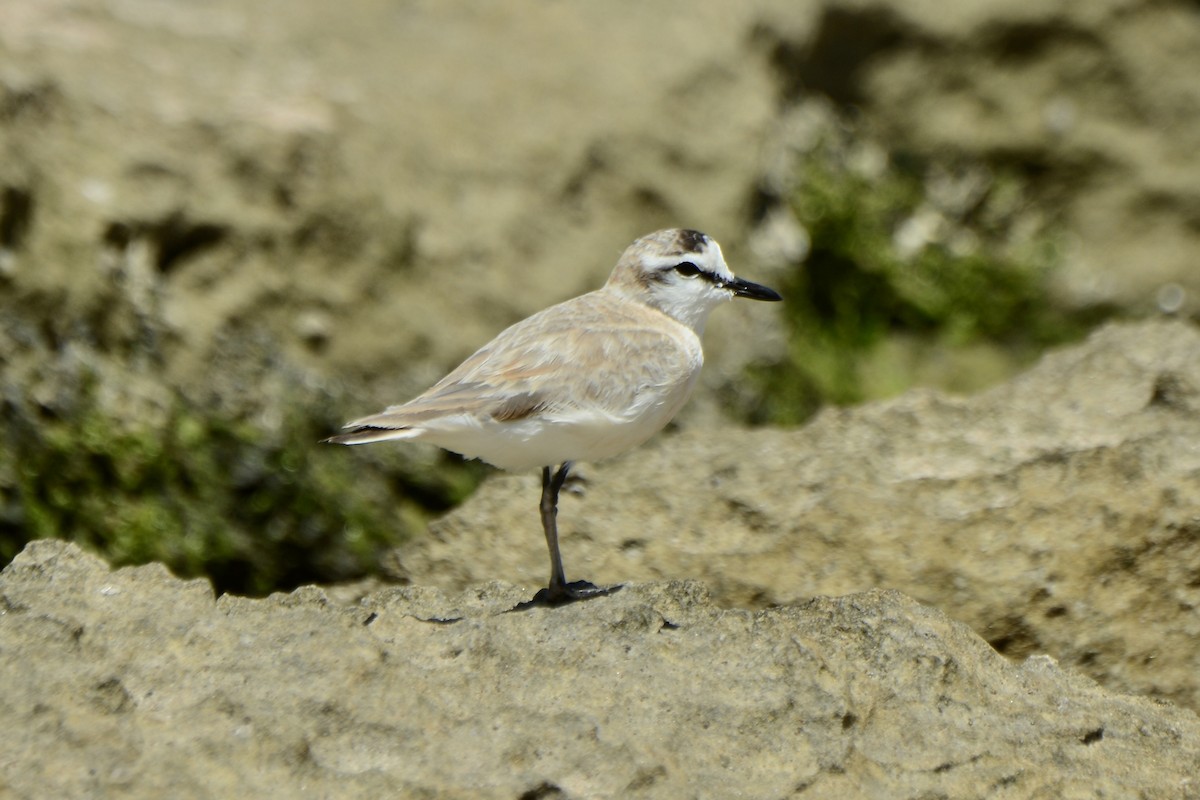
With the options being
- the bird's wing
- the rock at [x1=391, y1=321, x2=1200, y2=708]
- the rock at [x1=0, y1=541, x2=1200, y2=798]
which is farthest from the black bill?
the rock at [x1=0, y1=541, x2=1200, y2=798]

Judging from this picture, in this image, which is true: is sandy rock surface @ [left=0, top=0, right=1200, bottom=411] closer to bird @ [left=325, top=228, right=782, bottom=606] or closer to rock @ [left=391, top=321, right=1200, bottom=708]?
rock @ [left=391, top=321, right=1200, bottom=708]

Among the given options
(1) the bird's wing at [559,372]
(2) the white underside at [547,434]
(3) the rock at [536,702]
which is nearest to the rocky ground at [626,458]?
(3) the rock at [536,702]

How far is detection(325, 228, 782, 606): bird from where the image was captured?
18.5 feet

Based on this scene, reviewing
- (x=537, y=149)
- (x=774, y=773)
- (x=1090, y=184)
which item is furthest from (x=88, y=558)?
(x=1090, y=184)

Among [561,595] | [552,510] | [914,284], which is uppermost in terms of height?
[552,510]

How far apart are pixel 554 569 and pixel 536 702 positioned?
1.14 m

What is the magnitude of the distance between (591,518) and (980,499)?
1.81 meters

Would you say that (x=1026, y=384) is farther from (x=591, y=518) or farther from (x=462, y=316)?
(x=462, y=316)

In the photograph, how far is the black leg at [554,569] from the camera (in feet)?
18.5

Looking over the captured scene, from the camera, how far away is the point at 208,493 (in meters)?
9.07

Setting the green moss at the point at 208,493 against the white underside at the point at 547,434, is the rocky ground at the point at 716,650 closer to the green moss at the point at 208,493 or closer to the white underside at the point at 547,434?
the white underside at the point at 547,434

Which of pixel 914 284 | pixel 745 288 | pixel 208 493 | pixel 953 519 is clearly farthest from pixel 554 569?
pixel 914 284

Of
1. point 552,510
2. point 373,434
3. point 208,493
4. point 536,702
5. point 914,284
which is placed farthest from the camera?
point 914,284

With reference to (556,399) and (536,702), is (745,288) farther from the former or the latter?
(536,702)
